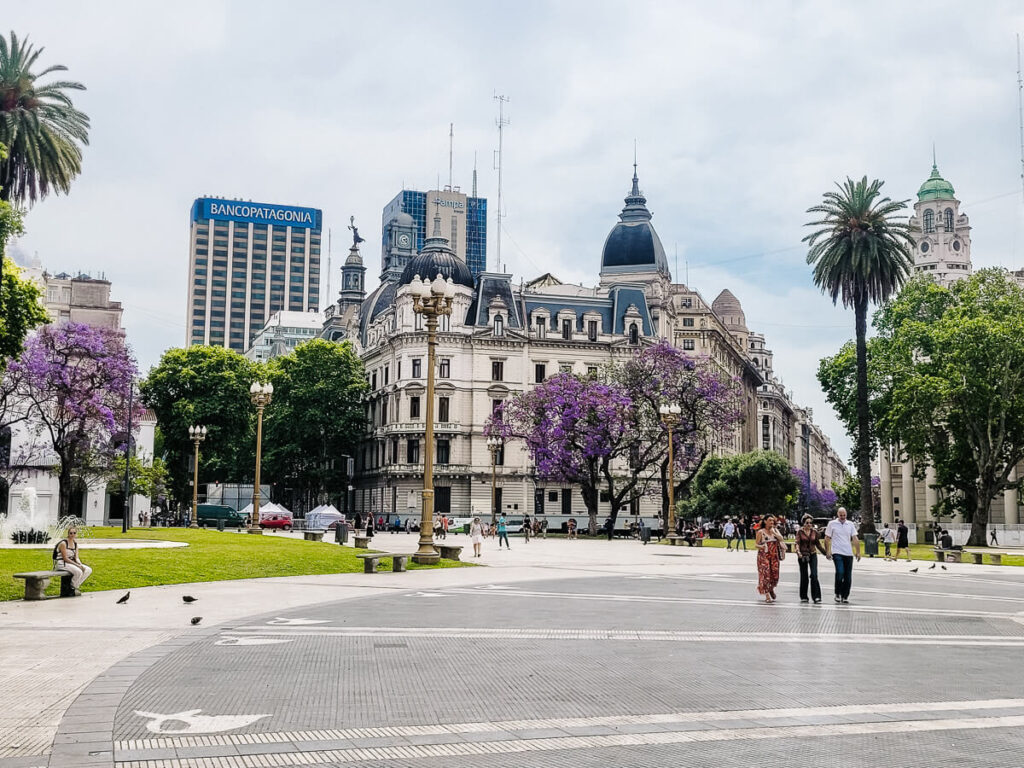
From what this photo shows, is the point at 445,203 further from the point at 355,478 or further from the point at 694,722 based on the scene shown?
the point at 694,722

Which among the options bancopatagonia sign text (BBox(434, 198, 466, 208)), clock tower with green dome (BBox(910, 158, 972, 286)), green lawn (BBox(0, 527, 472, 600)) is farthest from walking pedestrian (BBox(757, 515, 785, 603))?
bancopatagonia sign text (BBox(434, 198, 466, 208))

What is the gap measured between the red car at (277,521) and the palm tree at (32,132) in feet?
105

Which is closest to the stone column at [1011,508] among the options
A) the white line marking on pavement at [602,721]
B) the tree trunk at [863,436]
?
the tree trunk at [863,436]

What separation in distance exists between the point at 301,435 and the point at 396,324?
12.4 meters

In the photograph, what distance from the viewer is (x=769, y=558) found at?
2006 centimetres

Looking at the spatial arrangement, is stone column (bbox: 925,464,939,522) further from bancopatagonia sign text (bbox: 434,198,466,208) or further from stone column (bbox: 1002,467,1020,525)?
bancopatagonia sign text (bbox: 434,198,466,208)

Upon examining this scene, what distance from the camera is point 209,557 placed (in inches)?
1065

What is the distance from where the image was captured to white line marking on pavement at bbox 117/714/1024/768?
7191 mm

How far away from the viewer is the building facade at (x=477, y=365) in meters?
84.1

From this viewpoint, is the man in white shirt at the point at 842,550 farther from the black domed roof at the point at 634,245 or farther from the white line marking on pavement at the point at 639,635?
the black domed roof at the point at 634,245

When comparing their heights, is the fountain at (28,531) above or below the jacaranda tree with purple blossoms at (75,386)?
below

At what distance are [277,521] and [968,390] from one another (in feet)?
142

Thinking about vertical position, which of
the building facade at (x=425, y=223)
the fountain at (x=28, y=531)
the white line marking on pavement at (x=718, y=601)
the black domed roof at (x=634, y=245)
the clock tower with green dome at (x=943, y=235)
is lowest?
the white line marking on pavement at (x=718, y=601)

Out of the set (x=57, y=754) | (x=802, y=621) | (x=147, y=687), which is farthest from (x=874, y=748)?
(x=802, y=621)
